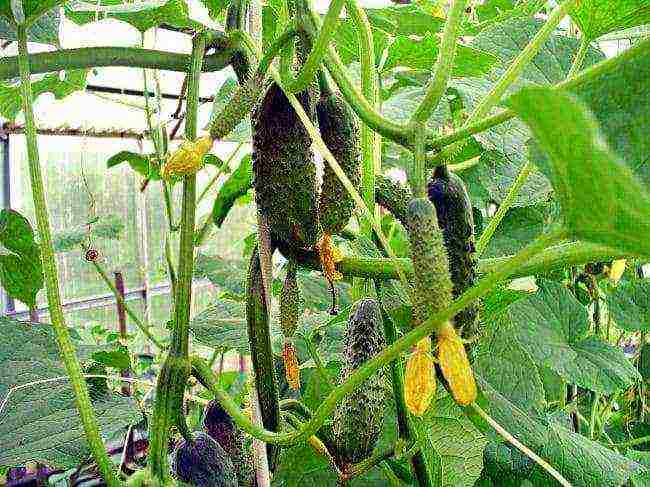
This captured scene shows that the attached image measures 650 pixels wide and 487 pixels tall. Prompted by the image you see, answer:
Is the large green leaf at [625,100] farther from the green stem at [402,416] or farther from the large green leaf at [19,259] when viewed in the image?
the large green leaf at [19,259]

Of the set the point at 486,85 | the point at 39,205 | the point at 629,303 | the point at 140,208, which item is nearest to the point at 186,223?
the point at 39,205

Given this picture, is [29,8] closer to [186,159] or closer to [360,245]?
[186,159]

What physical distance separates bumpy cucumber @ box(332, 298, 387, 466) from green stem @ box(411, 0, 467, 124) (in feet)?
0.57

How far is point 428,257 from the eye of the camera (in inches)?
16.3

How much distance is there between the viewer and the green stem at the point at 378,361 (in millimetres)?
399

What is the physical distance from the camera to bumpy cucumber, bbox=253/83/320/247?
51 cm

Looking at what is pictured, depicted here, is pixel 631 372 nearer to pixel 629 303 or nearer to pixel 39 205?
pixel 629 303

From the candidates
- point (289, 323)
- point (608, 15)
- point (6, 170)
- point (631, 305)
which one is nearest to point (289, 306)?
point (289, 323)

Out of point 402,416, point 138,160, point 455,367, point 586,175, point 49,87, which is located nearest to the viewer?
point 586,175

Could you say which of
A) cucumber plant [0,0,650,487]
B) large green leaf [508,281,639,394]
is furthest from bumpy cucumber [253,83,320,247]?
large green leaf [508,281,639,394]

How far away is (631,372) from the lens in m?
1.03

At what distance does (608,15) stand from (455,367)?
377mm

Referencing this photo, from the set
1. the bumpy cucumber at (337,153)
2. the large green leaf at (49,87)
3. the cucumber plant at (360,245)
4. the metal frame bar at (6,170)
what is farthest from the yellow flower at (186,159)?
the metal frame bar at (6,170)

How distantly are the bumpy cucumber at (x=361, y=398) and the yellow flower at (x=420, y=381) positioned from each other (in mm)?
149
